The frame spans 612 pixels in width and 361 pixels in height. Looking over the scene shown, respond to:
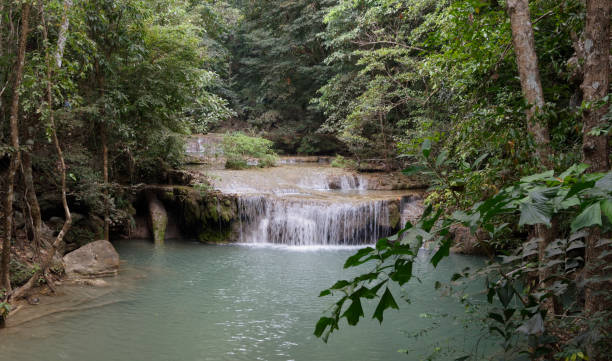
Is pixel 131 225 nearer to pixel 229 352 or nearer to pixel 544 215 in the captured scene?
pixel 229 352

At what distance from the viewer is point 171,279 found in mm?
7242

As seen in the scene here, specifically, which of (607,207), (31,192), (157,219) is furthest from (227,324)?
(157,219)

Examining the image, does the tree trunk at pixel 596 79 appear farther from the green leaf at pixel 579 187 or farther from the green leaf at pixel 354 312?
the green leaf at pixel 354 312

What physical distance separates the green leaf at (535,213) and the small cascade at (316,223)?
396 inches

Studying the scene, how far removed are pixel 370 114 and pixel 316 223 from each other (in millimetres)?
4971

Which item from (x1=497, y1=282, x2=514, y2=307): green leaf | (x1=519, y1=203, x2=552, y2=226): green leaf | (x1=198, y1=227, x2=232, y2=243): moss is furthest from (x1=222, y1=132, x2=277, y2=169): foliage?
(x1=519, y1=203, x2=552, y2=226): green leaf

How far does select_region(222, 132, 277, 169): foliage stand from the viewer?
1452cm

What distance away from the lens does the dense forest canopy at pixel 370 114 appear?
5.38 feet

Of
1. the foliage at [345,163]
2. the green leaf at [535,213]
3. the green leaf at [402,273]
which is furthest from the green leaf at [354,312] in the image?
the foliage at [345,163]

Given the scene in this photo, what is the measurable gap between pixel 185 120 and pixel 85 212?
3163 mm

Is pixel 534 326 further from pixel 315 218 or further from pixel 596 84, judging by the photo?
pixel 315 218

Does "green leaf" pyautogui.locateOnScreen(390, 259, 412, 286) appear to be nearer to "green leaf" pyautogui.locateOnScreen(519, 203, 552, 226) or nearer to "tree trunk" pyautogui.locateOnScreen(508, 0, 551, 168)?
"green leaf" pyautogui.locateOnScreen(519, 203, 552, 226)

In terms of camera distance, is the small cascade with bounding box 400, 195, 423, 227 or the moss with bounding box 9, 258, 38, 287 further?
the small cascade with bounding box 400, 195, 423, 227

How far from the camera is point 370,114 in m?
14.1
